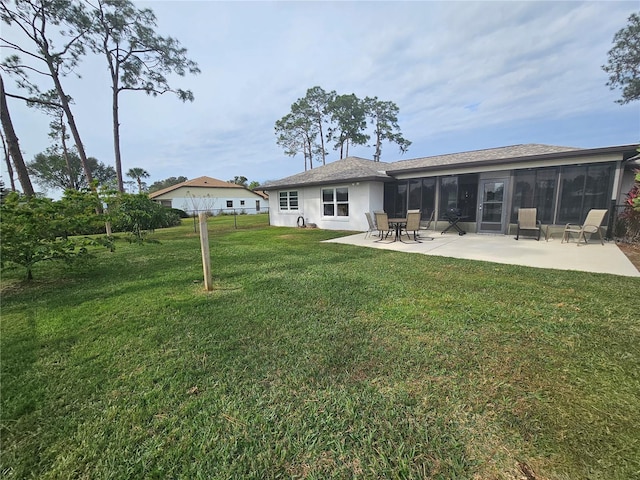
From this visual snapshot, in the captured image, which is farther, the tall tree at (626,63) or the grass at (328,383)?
the tall tree at (626,63)

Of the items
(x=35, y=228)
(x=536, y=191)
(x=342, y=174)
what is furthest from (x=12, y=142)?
(x=536, y=191)

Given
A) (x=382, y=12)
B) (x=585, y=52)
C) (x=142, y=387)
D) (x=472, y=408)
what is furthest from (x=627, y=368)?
(x=585, y=52)

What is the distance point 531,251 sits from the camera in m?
7.00

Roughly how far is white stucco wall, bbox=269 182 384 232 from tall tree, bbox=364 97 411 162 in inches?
671

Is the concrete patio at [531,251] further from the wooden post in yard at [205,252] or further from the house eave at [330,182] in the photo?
the wooden post in yard at [205,252]

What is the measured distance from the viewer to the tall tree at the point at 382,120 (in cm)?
2909

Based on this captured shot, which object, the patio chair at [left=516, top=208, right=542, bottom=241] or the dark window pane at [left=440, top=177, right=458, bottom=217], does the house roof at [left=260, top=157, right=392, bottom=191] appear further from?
the patio chair at [left=516, top=208, right=542, bottom=241]

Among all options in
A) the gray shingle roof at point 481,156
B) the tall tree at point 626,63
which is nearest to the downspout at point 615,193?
the gray shingle roof at point 481,156

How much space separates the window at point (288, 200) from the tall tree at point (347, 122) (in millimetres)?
17298

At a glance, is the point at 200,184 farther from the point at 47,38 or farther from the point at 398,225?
the point at 398,225

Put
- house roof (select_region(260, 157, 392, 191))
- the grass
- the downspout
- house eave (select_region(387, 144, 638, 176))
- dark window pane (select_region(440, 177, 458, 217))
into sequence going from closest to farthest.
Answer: the grass < house eave (select_region(387, 144, 638, 176)) < the downspout < dark window pane (select_region(440, 177, 458, 217)) < house roof (select_region(260, 157, 392, 191))

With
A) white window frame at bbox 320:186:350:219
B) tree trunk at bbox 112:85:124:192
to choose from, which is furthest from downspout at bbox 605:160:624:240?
tree trunk at bbox 112:85:124:192

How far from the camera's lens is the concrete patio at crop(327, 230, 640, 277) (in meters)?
5.45

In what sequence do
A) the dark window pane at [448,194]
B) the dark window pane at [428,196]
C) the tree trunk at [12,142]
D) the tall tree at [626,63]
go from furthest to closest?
the tall tree at [626,63]
the dark window pane at [428,196]
the dark window pane at [448,194]
the tree trunk at [12,142]
